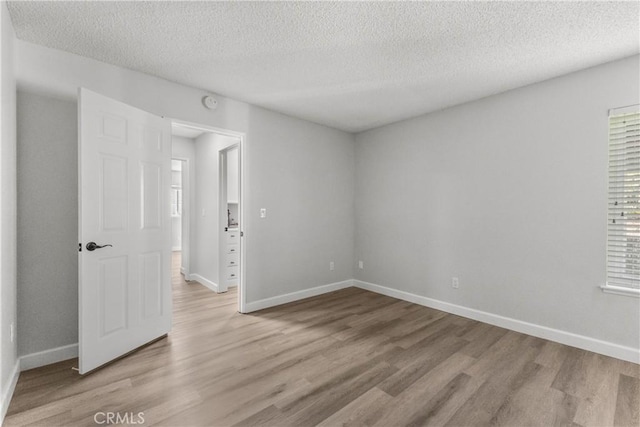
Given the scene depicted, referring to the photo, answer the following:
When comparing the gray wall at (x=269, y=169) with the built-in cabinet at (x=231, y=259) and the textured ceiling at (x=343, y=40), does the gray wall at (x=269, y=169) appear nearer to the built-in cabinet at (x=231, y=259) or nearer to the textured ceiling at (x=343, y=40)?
the textured ceiling at (x=343, y=40)

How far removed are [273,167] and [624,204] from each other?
3.50 meters

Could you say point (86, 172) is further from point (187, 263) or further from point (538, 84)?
point (538, 84)

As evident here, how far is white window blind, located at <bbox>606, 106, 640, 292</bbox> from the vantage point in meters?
2.36

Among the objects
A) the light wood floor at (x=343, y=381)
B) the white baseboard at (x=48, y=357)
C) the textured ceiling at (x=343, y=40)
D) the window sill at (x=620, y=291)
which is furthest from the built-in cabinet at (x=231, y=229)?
the window sill at (x=620, y=291)

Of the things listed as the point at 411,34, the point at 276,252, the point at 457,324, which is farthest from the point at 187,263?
the point at 411,34

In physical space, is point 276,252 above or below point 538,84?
below

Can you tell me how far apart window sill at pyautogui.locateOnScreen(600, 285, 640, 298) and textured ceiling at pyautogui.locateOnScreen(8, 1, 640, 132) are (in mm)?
1922

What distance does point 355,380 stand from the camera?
82.3 inches

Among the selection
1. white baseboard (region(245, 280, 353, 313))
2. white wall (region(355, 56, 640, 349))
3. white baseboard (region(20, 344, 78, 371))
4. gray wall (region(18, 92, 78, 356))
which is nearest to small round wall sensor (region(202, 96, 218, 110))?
gray wall (region(18, 92, 78, 356))

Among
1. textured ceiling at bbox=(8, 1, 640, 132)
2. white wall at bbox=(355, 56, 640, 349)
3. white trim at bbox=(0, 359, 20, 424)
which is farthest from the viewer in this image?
white wall at bbox=(355, 56, 640, 349)

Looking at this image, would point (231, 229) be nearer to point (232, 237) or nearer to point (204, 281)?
point (232, 237)

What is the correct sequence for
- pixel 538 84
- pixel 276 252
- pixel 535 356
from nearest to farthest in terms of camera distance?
pixel 535 356, pixel 538 84, pixel 276 252

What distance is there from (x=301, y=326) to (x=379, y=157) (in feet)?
8.83

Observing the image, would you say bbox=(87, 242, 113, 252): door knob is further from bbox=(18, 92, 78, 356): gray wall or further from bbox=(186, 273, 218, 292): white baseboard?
bbox=(186, 273, 218, 292): white baseboard
